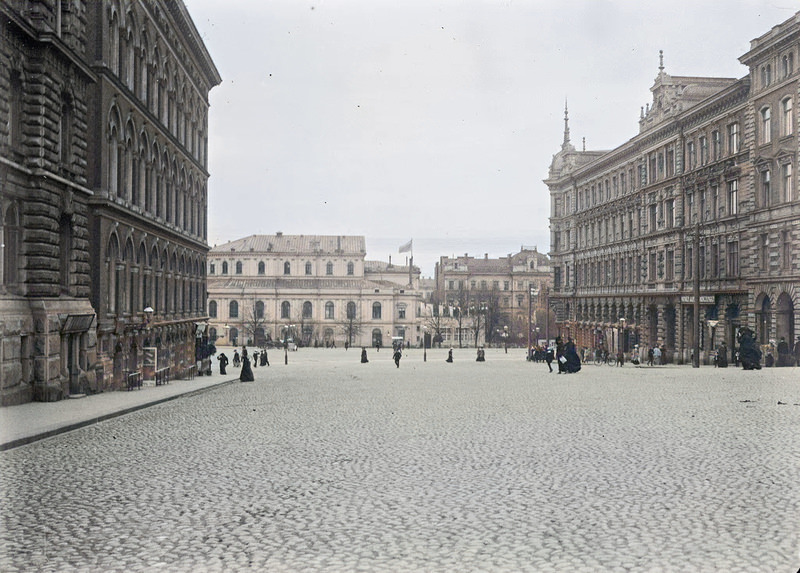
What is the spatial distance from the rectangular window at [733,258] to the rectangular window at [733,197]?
1.77 meters

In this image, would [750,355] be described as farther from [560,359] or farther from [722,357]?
[560,359]

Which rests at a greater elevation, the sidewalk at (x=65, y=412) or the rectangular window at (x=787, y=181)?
the rectangular window at (x=787, y=181)

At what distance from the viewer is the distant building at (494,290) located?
143125 mm

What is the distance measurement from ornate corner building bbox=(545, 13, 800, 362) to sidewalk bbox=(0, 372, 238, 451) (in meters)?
25.2

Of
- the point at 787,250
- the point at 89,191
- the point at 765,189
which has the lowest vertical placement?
the point at 787,250

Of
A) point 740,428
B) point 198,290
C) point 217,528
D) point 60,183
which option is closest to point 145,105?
point 60,183

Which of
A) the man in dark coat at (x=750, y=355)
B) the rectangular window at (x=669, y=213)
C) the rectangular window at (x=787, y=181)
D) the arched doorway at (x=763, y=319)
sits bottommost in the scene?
the man in dark coat at (x=750, y=355)

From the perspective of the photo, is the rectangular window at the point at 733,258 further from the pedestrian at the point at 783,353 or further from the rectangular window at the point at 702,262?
the pedestrian at the point at 783,353

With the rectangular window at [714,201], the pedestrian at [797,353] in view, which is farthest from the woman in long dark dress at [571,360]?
the rectangular window at [714,201]

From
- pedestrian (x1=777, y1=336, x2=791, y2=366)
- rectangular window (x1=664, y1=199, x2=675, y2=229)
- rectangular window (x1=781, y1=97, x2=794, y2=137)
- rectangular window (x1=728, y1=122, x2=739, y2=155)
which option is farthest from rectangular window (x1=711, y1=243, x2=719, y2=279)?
pedestrian (x1=777, y1=336, x2=791, y2=366)

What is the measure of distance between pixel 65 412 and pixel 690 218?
145ft

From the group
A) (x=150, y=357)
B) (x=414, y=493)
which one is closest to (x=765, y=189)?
(x=150, y=357)

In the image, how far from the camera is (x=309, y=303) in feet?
427

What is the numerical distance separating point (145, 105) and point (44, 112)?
38.8ft
